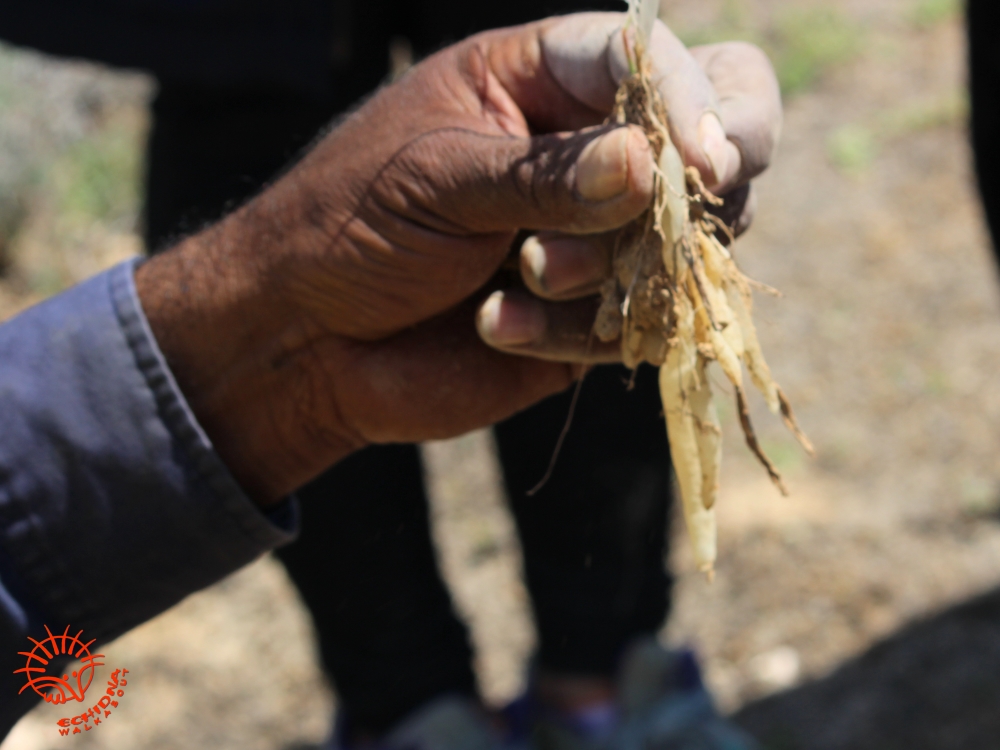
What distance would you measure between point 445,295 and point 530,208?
0.21 m

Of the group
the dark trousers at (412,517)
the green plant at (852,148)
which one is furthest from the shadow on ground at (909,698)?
the green plant at (852,148)

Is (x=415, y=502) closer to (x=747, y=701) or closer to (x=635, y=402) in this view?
(x=635, y=402)

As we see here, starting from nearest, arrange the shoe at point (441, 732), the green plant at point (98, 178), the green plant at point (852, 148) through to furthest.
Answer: the shoe at point (441, 732) → the green plant at point (852, 148) → the green plant at point (98, 178)

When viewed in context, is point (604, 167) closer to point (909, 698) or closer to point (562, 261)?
point (562, 261)

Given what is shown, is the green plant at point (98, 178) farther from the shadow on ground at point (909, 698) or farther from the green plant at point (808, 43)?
the shadow on ground at point (909, 698)

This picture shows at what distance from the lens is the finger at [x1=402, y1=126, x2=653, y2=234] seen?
41.9 inches

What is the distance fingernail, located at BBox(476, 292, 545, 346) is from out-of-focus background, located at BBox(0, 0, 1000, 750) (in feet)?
1.80

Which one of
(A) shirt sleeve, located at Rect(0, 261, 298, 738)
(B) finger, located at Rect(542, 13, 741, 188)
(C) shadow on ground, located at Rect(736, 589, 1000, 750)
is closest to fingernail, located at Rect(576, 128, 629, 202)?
(B) finger, located at Rect(542, 13, 741, 188)

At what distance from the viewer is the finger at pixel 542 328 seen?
127 centimetres

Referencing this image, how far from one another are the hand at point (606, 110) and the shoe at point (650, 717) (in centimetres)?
103

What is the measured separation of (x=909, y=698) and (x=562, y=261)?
1556 mm

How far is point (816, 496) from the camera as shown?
8.74 ft

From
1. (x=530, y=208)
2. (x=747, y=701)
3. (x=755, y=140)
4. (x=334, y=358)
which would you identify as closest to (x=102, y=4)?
(x=334, y=358)

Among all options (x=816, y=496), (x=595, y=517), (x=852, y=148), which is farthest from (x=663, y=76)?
(x=852, y=148)
